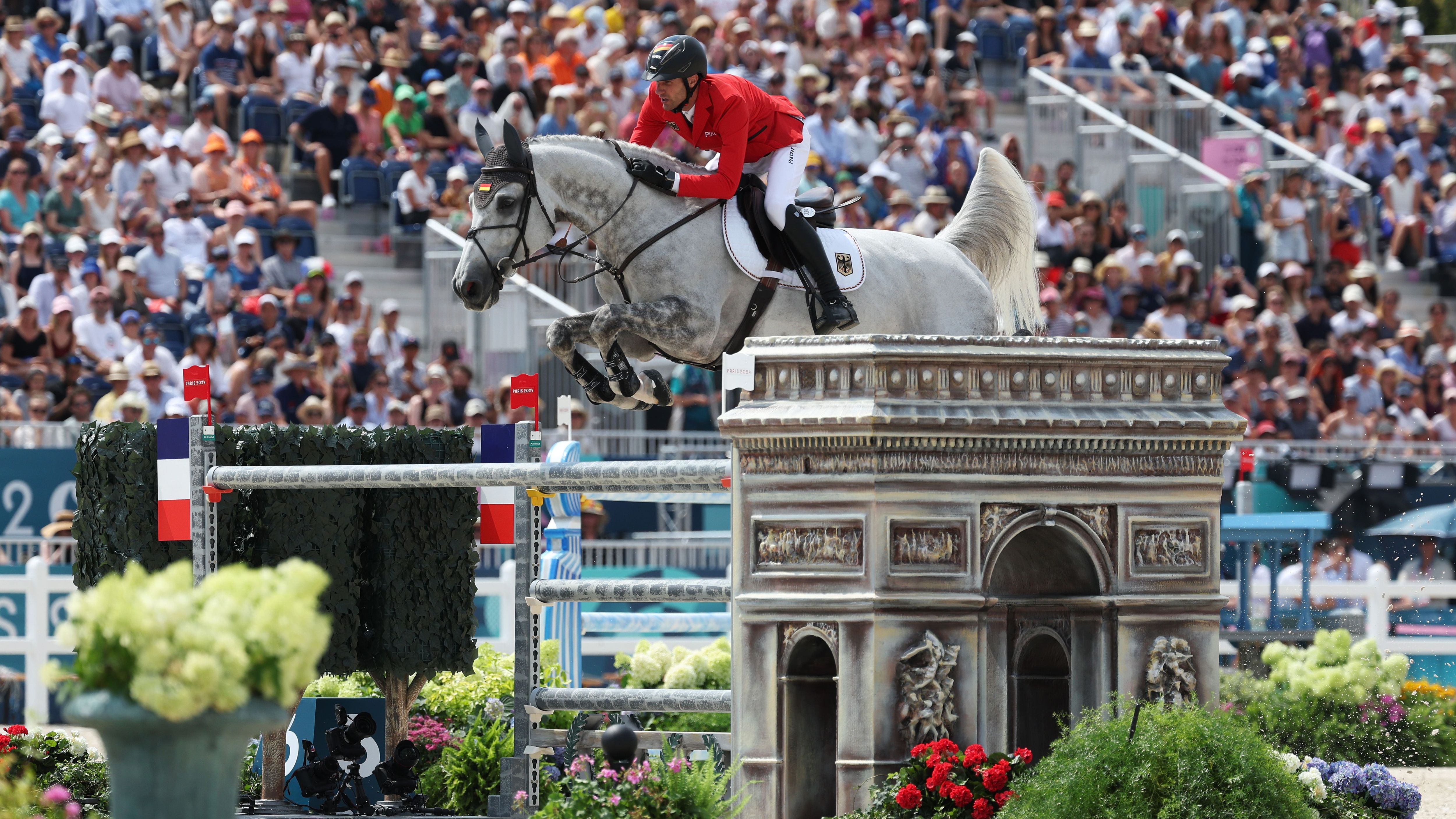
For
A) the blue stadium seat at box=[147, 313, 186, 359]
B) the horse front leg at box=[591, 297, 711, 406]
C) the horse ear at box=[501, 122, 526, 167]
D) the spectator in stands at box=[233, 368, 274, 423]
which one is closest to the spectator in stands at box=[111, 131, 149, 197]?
the blue stadium seat at box=[147, 313, 186, 359]

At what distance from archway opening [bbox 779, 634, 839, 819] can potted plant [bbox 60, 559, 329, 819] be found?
6.56 feet

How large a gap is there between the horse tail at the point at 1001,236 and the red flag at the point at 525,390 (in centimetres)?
263

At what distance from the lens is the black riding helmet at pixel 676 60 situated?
26.1 ft

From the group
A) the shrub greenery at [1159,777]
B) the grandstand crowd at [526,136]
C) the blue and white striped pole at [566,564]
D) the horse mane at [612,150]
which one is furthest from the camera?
the grandstand crowd at [526,136]

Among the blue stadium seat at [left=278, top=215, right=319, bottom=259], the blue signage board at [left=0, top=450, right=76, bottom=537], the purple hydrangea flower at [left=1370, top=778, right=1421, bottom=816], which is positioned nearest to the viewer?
the purple hydrangea flower at [left=1370, top=778, right=1421, bottom=816]

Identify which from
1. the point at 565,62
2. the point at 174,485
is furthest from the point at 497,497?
the point at 565,62

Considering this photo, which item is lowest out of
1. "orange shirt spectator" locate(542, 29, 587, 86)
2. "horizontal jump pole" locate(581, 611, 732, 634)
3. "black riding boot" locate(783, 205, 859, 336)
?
"horizontal jump pole" locate(581, 611, 732, 634)

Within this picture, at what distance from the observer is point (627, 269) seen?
834 centimetres

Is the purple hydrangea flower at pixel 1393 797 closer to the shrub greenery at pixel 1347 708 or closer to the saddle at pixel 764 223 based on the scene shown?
the shrub greenery at pixel 1347 708

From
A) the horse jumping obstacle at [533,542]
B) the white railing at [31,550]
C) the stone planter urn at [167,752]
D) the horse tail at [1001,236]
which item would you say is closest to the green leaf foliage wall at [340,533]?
the horse jumping obstacle at [533,542]

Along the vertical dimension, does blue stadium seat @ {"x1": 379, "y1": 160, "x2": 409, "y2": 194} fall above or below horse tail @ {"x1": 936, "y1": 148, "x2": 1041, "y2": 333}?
above

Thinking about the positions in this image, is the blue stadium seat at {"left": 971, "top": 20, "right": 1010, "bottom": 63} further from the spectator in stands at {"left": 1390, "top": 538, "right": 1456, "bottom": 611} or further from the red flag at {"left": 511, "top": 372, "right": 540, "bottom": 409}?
the red flag at {"left": 511, "top": 372, "right": 540, "bottom": 409}

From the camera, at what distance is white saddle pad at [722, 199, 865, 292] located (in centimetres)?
833

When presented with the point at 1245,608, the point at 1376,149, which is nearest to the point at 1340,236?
the point at 1376,149
